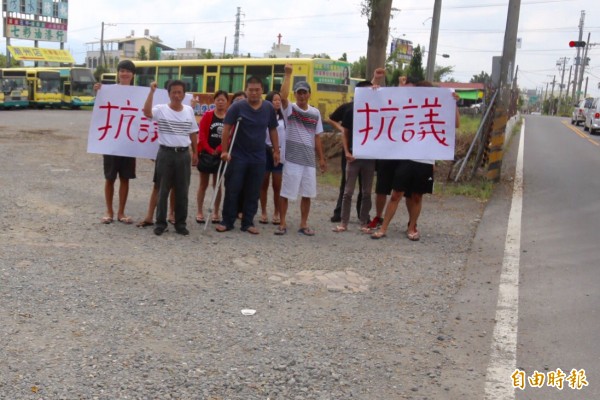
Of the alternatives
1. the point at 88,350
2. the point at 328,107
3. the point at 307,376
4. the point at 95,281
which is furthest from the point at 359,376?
the point at 328,107

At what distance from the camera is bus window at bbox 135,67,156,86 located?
2611cm

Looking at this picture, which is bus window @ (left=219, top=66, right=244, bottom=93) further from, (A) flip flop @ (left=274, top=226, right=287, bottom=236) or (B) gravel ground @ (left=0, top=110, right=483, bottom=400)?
(A) flip flop @ (left=274, top=226, right=287, bottom=236)

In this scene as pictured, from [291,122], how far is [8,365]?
14.9 ft

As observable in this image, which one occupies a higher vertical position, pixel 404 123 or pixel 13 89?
pixel 404 123

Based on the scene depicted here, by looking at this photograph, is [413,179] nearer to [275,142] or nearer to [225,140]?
[275,142]

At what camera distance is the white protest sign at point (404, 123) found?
7.72 metres

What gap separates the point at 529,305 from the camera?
5441mm

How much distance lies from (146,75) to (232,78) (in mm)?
5218

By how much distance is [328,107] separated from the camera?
2184 centimetres

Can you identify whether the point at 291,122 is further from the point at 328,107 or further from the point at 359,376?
the point at 328,107

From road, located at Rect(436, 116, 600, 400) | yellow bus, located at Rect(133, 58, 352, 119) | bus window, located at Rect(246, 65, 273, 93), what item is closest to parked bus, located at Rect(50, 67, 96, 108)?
yellow bus, located at Rect(133, 58, 352, 119)

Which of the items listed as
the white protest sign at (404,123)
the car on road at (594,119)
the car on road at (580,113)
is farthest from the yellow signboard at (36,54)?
the white protest sign at (404,123)

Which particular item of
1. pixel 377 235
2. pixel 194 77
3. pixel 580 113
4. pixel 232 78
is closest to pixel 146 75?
pixel 194 77

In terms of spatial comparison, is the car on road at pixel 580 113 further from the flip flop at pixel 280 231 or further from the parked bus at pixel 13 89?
the flip flop at pixel 280 231
